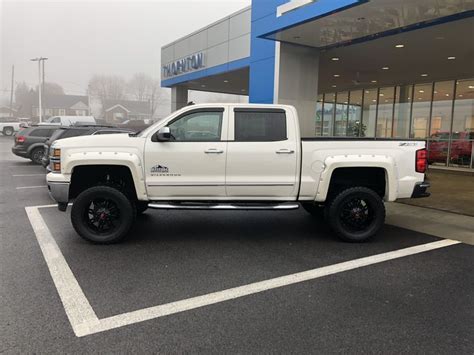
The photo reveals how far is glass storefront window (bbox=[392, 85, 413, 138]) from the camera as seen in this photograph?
19688 millimetres

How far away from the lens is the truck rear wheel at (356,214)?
608 cm

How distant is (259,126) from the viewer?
615 cm

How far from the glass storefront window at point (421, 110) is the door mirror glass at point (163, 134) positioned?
633 inches

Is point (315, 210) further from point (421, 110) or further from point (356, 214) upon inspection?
point (421, 110)

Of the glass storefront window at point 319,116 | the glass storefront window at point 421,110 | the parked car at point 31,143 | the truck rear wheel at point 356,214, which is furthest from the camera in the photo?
the glass storefront window at point 319,116

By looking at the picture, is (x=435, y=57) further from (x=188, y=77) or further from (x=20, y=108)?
(x=20, y=108)

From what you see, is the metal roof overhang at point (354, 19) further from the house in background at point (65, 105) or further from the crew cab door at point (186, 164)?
the house in background at point (65, 105)

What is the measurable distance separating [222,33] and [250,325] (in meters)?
15.5

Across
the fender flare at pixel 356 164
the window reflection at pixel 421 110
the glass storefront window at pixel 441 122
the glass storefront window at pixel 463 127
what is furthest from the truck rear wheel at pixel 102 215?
the window reflection at pixel 421 110

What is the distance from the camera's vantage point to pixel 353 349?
3174mm

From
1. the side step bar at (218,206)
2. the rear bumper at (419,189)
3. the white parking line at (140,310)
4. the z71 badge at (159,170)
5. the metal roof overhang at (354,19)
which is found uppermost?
the metal roof overhang at (354,19)

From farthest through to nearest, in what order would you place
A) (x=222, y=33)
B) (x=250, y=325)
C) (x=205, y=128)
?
(x=222, y=33) < (x=205, y=128) < (x=250, y=325)

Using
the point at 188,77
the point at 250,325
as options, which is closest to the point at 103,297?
the point at 250,325

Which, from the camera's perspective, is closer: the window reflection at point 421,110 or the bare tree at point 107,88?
the window reflection at point 421,110
